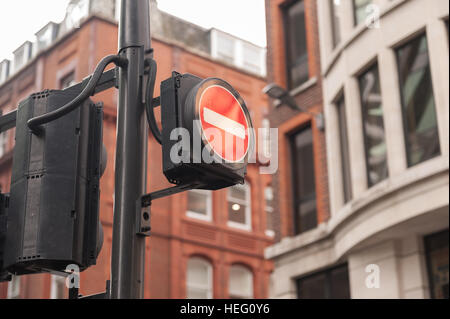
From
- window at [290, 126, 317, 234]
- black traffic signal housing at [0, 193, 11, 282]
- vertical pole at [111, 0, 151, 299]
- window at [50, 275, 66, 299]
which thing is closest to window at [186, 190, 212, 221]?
window at [50, 275, 66, 299]

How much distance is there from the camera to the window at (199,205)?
2955cm

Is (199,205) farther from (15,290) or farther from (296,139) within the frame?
(296,139)

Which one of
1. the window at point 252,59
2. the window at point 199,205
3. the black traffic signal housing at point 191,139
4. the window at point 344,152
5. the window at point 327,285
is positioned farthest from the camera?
the window at point 252,59

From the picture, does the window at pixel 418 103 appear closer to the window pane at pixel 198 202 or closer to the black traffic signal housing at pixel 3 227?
the black traffic signal housing at pixel 3 227

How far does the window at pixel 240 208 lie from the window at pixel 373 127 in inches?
534

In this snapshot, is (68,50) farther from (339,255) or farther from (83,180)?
(83,180)

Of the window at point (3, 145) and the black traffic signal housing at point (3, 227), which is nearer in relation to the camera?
the black traffic signal housing at point (3, 227)

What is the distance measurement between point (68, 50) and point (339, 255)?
50.2ft

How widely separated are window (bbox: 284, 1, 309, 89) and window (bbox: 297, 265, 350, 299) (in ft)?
19.1

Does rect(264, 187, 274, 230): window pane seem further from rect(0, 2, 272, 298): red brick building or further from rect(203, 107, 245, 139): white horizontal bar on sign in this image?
rect(203, 107, 245, 139): white horizontal bar on sign

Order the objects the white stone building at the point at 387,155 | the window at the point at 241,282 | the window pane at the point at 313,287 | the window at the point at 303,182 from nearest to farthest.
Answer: the white stone building at the point at 387,155 < the window pane at the point at 313,287 < the window at the point at 303,182 < the window at the point at 241,282

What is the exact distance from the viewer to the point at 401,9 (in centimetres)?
1603

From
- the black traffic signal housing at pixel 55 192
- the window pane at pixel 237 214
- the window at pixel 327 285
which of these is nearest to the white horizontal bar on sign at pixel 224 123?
the black traffic signal housing at pixel 55 192
